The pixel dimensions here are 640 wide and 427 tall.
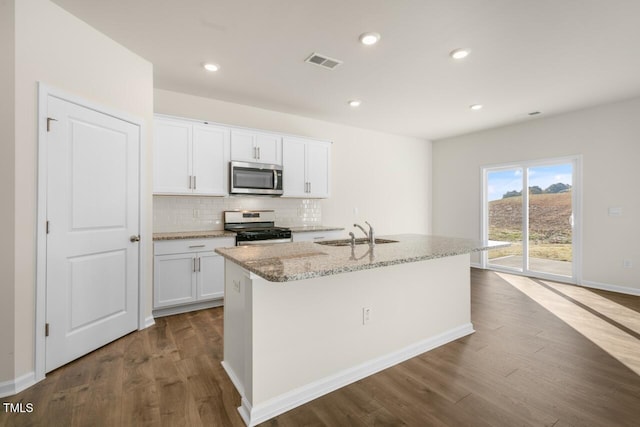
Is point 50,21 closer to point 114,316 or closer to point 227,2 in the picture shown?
point 227,2

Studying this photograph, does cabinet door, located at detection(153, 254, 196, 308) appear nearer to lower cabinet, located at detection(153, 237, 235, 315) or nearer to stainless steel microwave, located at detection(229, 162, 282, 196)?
lower cabinet, located at detection(153, 237, 235, 315)

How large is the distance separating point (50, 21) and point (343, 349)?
10.4 feet

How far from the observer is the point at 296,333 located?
1.85 metres

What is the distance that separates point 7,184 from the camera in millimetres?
1952

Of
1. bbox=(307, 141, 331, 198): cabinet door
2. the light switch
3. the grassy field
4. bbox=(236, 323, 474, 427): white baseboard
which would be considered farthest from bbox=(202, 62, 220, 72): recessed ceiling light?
the light switch

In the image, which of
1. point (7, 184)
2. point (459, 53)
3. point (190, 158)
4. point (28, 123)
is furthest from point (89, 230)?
point (459, 53)

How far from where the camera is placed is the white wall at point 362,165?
4.14 meters

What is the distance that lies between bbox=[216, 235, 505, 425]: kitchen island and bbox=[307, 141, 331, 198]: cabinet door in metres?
2.26

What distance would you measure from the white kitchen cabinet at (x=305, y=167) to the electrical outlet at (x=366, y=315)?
2524mm

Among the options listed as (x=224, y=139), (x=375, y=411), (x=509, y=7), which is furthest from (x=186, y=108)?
(x=375, y=411)

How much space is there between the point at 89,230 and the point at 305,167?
2.78 meters

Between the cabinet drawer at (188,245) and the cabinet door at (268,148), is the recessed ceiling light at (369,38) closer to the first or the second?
the cabinet door at (268,148)

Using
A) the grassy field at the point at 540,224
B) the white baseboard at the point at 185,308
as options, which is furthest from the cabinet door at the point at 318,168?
the grassy field at the point at 540,224

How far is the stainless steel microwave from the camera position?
3.82m
